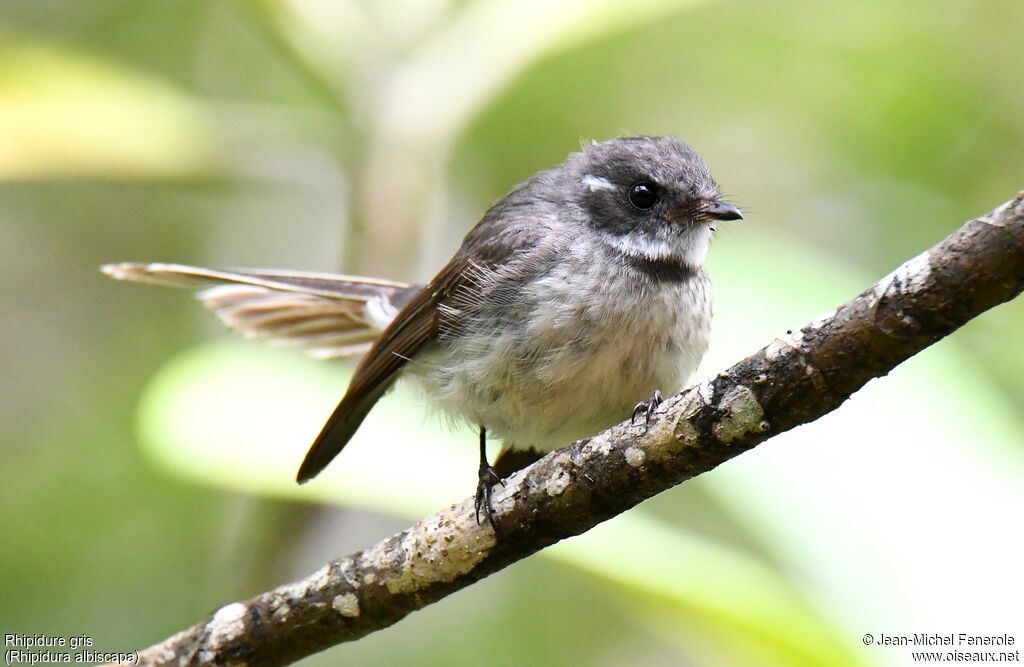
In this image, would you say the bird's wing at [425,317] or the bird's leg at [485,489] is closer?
the bird's leg at [485,489]

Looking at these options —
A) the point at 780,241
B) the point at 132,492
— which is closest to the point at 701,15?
the point at 780,241

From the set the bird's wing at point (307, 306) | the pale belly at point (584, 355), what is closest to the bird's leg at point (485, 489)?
the pale belly at point (584, 355)

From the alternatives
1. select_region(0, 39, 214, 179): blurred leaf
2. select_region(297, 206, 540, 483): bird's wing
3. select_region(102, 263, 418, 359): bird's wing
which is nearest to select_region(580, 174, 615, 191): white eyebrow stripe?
select_region(297, 206, 540, 483): bird's wing

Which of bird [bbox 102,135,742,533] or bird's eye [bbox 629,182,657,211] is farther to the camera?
bird's eye [bbox 629,182,657,211]

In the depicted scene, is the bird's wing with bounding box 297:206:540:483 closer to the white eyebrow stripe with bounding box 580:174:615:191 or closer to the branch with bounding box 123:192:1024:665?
the white eyebrow stripe with bounding box 580:174:615:191

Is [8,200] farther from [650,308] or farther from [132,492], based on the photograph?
[650,308]

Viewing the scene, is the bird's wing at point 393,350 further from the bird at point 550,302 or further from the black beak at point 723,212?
the black beak at point 723,212
